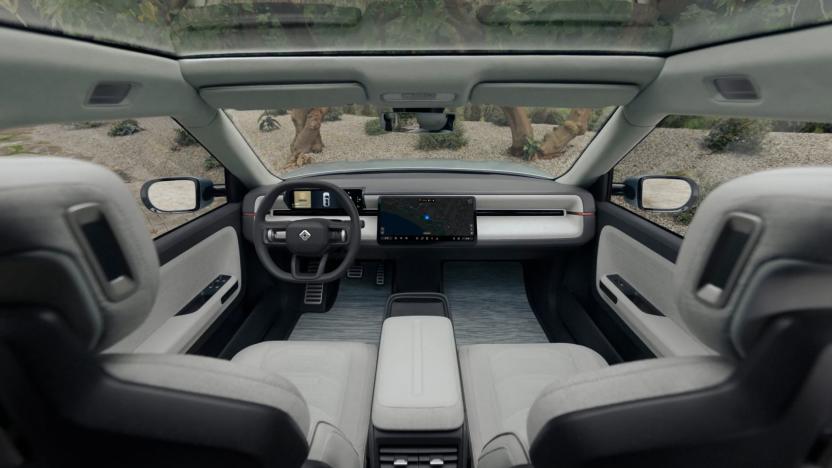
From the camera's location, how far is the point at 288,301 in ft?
11.4

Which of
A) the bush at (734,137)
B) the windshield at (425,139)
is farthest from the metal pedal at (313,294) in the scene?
the bush at (734,137)

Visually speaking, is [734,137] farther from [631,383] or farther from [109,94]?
[109,94]

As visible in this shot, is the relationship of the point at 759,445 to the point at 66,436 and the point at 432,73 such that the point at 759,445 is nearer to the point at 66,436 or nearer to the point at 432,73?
the point at 66,436

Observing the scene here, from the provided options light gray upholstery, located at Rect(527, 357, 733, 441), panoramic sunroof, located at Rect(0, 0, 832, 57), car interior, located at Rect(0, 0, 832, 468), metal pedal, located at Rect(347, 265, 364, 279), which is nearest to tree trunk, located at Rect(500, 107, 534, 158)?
car interior, located at Rect(0, 0, 832, 468)

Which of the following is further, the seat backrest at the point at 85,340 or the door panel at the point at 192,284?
the door panel at the point at 192,284

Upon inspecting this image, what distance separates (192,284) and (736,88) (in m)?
2.63

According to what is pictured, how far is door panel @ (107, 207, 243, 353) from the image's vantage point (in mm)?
2053

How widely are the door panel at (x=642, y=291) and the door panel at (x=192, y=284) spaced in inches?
84.7

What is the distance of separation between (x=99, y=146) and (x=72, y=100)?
1.85 meters

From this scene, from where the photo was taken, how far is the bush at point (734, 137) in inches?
109

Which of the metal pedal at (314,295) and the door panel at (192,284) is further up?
the door panel at (192,284)

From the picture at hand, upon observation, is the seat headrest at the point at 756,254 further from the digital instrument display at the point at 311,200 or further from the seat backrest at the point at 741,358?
the digital instrument display at the point at 311,200

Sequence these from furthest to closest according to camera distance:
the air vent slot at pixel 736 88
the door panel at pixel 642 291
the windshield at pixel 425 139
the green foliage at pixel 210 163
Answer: the green foliage at pixel 210 163 → the windshield at pixel 425 139 → the door panel at pixel 642 291 → the air vent slot at pixel 736 88

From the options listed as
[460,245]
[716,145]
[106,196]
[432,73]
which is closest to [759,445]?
[106,196]
